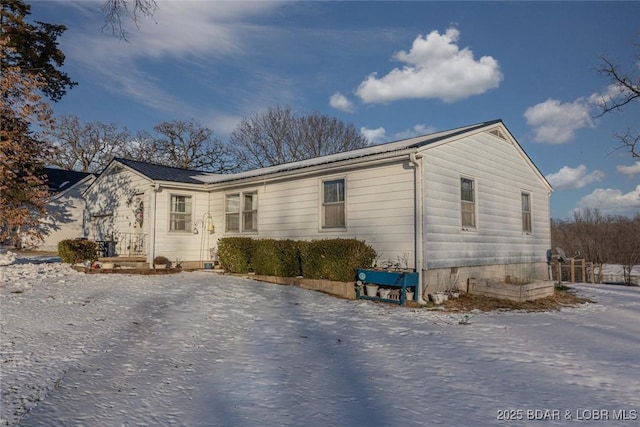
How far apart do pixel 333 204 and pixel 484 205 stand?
171 inches

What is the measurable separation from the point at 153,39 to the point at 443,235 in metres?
8.06

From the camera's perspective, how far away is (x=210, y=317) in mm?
7172

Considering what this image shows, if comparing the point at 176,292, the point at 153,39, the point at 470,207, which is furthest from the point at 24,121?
the point at 470,207

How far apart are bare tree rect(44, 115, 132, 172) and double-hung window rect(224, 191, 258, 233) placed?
29.2m

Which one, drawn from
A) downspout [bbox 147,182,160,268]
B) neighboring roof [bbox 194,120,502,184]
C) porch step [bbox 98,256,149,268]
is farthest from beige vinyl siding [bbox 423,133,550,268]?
porch step [bbox 98,256,149,268]

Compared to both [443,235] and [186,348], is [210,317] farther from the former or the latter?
[443,235]

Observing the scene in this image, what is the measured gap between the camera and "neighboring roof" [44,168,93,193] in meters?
27.6

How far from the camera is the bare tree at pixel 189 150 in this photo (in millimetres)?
37812

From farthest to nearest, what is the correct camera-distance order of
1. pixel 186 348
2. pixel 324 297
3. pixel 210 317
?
pixel 324 297, pixel 210 317, pixel 186 348

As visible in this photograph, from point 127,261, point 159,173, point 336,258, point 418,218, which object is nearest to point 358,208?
point 336,258

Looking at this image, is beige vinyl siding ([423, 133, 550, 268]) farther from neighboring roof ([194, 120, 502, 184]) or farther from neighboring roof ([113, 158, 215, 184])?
neighboring roof ([113, 158, 215, 184])

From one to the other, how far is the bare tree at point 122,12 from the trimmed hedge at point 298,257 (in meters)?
6.17

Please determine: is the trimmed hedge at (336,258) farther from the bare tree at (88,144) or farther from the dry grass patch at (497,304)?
the bare tree at (88,144)

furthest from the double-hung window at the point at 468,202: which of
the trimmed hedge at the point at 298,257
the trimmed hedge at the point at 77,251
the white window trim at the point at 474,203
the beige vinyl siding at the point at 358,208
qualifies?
the trimmed hedge at the point at 77,251
